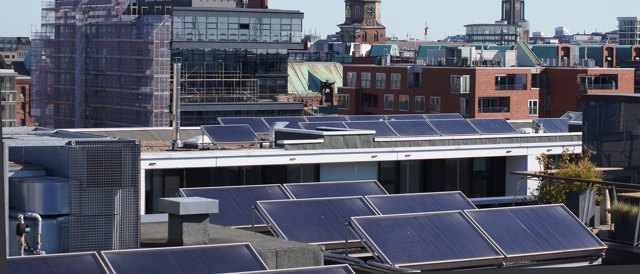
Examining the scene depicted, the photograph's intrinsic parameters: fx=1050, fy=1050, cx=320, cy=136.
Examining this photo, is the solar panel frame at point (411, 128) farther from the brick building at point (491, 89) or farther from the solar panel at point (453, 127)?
the brick building at point (491, 89)

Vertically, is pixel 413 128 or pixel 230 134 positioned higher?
pixel 413 128

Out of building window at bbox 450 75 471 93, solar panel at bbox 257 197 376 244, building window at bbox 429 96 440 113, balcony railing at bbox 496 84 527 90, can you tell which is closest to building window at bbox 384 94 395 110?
building window at bbox 429 96 440 113

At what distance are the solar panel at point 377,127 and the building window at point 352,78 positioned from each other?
5130 cm

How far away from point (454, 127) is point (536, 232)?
15.3 metres

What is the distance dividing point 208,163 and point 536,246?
1125 cm

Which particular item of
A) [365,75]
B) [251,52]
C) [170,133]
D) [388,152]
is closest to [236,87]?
[251,52]

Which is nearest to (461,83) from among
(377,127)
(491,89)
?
(491,89)

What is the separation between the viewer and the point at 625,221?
10969mm

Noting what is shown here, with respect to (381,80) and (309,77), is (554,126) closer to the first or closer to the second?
(381,80)

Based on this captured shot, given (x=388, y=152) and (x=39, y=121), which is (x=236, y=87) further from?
(x=388, y=152)

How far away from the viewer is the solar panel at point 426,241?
930 centimetres

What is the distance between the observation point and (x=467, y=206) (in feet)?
40.3

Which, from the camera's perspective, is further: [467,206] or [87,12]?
[87,12]

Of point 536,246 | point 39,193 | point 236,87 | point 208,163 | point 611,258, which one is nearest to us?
point 39,193
